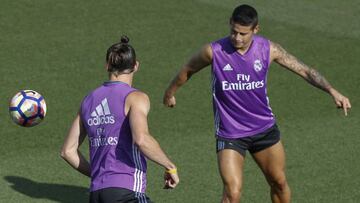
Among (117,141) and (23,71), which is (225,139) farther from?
(23,71)

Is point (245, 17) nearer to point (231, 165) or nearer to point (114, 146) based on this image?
point (231, 165)

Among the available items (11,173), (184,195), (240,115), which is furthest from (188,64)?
(11,173)

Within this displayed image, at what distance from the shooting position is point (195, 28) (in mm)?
18328

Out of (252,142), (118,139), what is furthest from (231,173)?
(118,139)

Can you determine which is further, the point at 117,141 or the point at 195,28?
the point at 195,28

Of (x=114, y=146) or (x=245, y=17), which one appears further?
(x=245, y=17)

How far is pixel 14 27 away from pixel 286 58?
30.5ft

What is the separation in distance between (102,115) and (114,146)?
0.93ft

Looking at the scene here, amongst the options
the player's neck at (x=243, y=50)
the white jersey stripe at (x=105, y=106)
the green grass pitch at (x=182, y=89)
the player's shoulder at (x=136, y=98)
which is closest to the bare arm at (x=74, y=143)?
the white jersey stripe at (x=105, y=106)

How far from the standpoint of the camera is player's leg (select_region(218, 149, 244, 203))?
9.53m

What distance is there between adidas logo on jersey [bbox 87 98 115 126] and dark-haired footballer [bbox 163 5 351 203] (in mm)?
2262

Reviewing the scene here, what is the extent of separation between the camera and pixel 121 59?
764cm

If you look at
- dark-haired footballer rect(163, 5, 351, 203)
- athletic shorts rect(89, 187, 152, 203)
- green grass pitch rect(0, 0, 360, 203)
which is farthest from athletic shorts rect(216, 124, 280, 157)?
athletic shorts rect(89, 187, 152, 203)

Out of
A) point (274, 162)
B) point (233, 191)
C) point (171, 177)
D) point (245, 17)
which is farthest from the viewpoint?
point (274, 162)
